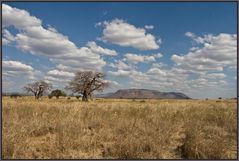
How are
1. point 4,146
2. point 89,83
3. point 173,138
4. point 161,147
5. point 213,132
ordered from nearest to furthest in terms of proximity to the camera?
point 4,146, point 161,147, point 173,138, point 213,132, point 89,83

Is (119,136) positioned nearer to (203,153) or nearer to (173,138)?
(173,138)

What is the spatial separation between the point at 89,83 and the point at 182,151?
47.3m

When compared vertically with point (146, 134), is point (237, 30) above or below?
above

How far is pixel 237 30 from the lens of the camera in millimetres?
5949

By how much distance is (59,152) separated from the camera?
6961mm

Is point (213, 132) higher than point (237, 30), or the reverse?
point (237, 30)

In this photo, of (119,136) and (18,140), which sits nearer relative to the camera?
(18,140)

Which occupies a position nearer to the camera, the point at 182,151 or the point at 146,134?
the point at 182,151

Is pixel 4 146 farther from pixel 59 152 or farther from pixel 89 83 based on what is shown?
pixel 89 83

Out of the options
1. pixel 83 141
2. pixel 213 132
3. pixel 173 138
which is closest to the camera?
pixel 83 141

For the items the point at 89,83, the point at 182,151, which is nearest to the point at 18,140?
the point at 182,151

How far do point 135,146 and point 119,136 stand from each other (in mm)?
1235

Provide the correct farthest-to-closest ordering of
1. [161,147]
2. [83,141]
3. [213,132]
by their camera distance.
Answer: [213,132] < [83,141] < [161,147]

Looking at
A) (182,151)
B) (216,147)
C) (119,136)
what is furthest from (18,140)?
(216,147)
